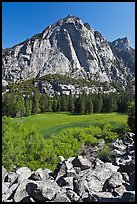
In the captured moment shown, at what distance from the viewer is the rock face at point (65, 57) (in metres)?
134

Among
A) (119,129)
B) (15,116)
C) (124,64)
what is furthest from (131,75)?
(119,129)

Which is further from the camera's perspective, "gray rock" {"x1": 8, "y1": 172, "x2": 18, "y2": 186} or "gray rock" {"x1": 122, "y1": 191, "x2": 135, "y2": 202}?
"gray rock" {"x1": 8, "y1": 172, "x2": 18, "y2": 186}

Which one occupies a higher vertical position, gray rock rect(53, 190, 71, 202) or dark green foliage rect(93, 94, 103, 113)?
dark green foliage rect(93, 94, 103, 113)

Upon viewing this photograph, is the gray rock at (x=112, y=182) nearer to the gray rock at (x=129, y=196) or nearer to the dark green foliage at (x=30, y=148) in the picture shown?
the gray rock at (x=129, y=196)

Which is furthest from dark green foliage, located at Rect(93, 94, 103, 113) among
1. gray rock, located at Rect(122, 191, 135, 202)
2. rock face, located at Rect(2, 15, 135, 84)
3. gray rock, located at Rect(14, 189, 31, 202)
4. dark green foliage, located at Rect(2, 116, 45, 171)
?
rock face, located at Rect(2, 15, 135, 84)

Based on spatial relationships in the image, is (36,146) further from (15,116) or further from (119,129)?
(15,116)

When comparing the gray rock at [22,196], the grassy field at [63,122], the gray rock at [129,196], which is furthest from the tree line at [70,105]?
the gray rock at [129,196]

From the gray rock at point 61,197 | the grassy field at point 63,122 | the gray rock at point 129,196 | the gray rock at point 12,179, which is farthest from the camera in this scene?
the grassy field at point 63,122

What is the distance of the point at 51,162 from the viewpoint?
50.1 ft

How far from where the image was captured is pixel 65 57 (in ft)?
460

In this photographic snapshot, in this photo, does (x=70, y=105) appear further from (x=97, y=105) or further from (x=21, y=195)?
(x=21, y=195)

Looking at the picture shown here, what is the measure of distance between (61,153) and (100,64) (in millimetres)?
133011

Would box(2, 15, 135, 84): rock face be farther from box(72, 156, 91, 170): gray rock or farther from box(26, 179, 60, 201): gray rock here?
box(26, 179, 60, 201): gray rock

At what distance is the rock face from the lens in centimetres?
13438
